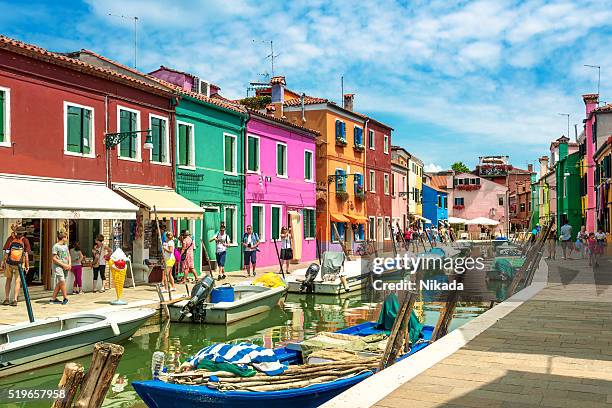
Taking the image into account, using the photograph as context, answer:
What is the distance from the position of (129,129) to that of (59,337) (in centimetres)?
999

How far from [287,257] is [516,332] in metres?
14.9

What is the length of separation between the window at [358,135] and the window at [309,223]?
719 centimetres

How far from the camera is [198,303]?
14.4 m

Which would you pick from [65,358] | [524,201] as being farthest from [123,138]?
[524,201]

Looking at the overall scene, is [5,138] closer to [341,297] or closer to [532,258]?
[341,297]

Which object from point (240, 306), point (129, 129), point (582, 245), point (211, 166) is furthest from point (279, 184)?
point (582, 245)

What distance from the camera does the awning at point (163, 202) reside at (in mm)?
18250

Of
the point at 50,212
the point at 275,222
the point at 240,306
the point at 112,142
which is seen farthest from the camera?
the point at 275,222

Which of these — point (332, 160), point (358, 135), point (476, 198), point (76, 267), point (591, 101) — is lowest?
point (76, 267)

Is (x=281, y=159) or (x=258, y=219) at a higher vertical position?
(x=281, y=159)

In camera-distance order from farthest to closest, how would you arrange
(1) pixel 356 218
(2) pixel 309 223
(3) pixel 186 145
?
(1) pixel 356 218, (2) pixel 309 223, (3) pixel 186 145

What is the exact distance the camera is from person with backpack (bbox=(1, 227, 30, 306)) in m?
13.7

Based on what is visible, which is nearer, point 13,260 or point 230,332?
point 13,260

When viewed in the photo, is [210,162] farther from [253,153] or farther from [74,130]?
[74,130]
